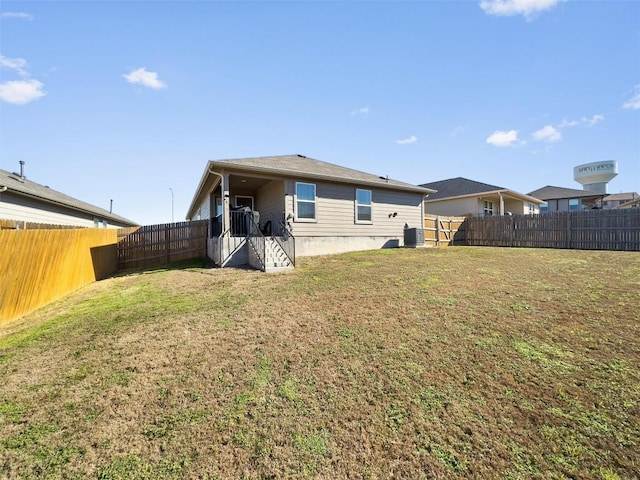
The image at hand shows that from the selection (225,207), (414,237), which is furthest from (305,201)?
(414,237)

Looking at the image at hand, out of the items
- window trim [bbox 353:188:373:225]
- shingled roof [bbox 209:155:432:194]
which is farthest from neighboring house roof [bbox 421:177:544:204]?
window trim [bbox 353:188:373:225]

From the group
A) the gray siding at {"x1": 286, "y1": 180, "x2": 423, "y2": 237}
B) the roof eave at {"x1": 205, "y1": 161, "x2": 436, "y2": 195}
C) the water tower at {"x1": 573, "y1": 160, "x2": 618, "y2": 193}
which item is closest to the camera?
the roof eave at {"x1": 205, "y1": 161, "x2": 436, "y2": 195}

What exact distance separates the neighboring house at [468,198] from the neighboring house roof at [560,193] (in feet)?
31.1

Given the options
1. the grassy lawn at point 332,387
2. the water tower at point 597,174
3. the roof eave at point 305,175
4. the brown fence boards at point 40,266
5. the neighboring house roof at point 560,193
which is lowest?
the grassy lawn at point 332,387

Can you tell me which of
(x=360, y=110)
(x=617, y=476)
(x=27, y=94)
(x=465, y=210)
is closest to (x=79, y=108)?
(x=27, y=94)

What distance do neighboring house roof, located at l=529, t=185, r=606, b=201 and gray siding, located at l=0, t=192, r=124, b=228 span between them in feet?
136

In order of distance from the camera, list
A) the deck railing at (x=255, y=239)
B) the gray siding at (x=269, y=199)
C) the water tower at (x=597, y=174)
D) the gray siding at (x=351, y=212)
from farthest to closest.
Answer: the water tower at (x=597, y=174) → the gray siding at (x=351, y=212) → the gray siding at (x=269, y=199) → the deck railing at (x=255, y=239)

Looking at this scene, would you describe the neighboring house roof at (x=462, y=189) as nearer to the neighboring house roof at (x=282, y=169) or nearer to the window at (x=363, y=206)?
the neighboring house roof at (x=282, y=169)

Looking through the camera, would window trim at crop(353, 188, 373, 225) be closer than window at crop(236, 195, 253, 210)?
Yes

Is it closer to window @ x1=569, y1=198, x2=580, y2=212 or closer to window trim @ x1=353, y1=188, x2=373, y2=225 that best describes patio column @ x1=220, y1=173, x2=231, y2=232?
window trim @ x1=353, y1=188, x2=373, y2=225

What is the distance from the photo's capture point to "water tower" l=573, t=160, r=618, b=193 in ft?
124

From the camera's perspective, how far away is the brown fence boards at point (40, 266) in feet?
19.5

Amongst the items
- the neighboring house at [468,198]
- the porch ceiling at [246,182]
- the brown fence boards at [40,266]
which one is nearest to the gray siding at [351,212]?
the porch ceiling at [246,182]

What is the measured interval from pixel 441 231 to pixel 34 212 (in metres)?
20.5
